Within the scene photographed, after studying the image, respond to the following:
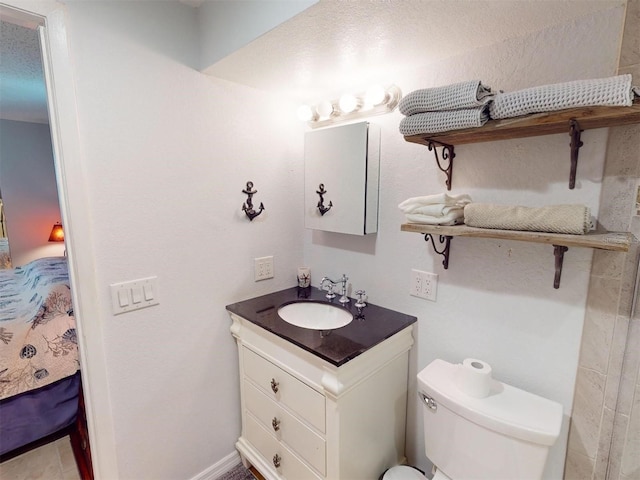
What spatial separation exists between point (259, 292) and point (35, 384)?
4.28 ft

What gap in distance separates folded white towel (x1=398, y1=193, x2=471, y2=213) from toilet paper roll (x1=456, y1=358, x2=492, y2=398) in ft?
1.76

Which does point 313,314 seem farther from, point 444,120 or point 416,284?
point 444,120

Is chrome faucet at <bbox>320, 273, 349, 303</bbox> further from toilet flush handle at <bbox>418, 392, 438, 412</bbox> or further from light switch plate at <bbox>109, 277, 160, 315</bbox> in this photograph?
light switch plate at <bbox>109, 277, 160, 315</bbox>

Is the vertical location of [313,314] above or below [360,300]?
below

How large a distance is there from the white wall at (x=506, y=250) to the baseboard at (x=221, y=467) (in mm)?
883

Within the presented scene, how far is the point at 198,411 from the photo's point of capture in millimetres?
1454

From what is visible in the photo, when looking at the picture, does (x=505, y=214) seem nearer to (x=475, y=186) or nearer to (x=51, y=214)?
(x=475, y=186)

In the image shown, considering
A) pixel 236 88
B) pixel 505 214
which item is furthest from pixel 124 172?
pixel 505 214

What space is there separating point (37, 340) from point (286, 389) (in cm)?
152

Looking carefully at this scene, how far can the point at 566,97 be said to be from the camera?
2.44 ft

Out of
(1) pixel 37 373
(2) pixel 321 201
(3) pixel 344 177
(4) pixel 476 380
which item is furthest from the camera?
(1) pixel 37 373

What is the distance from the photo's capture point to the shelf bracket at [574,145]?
833 mm

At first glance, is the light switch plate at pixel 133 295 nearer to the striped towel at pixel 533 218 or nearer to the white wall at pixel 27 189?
the striped towel at pixel 533 218

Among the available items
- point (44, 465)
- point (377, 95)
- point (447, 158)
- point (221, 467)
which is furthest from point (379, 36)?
point (44, 465)
